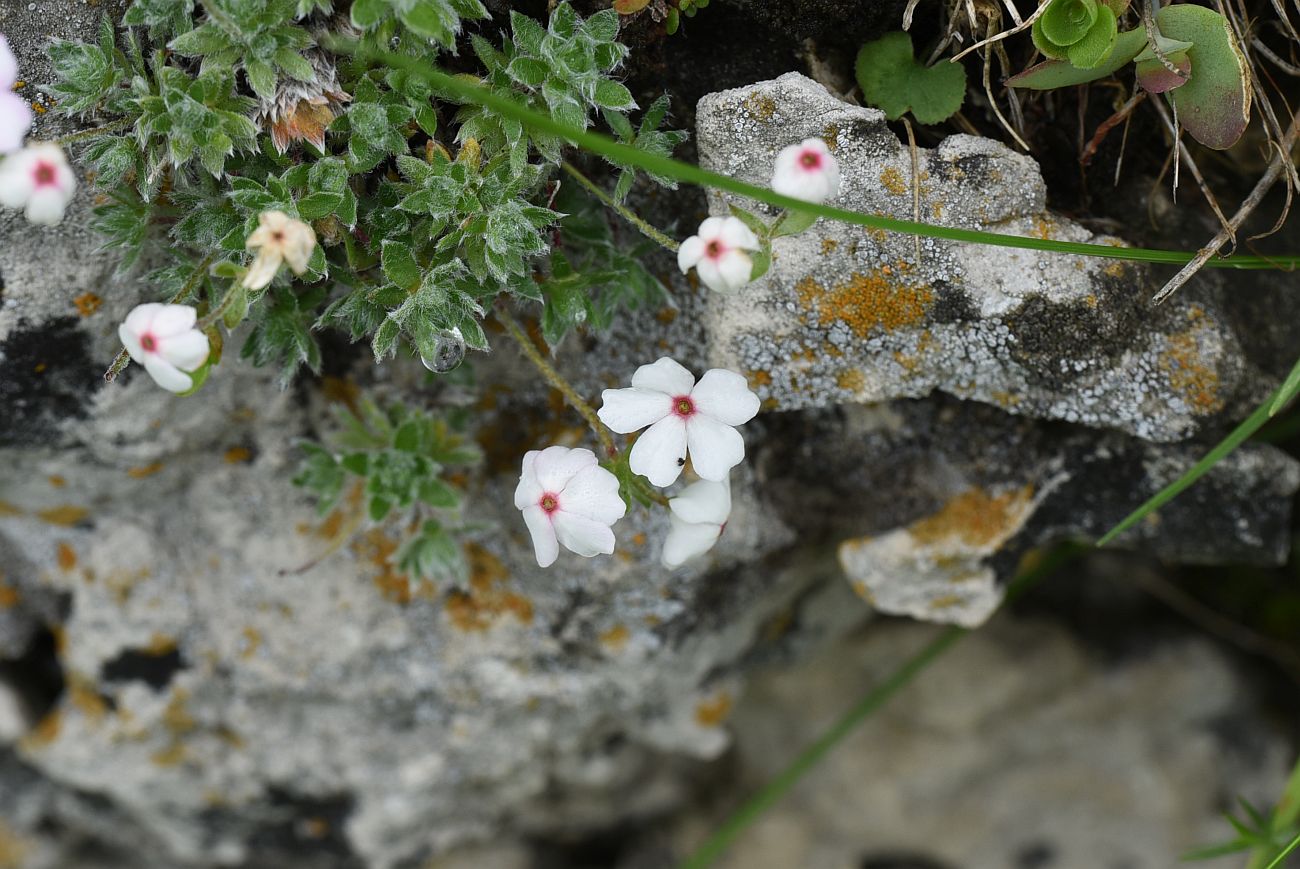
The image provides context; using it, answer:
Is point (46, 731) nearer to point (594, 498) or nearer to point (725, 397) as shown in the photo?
point (594, 498)

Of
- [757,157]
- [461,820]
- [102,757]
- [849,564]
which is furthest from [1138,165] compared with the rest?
[102,757]

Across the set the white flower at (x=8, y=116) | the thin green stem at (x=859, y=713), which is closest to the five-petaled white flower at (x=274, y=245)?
the white flower at (x=8, y=116)

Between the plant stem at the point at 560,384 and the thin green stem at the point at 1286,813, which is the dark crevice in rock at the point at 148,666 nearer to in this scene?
the plant stem at the point at 560,384

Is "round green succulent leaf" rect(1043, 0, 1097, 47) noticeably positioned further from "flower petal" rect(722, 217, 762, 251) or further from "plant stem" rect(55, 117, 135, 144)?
"plant stem" rect(55, 117, 135, 144)

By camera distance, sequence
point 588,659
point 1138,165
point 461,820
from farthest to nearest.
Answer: point 461,820 < point 588,659 < point 1138,165

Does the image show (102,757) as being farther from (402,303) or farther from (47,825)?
(402,303)

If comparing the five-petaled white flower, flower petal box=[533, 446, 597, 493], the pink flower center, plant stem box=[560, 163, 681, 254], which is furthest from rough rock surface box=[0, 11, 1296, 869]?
the five-petaled white flower

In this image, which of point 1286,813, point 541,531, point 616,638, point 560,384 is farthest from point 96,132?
point 1286,813
